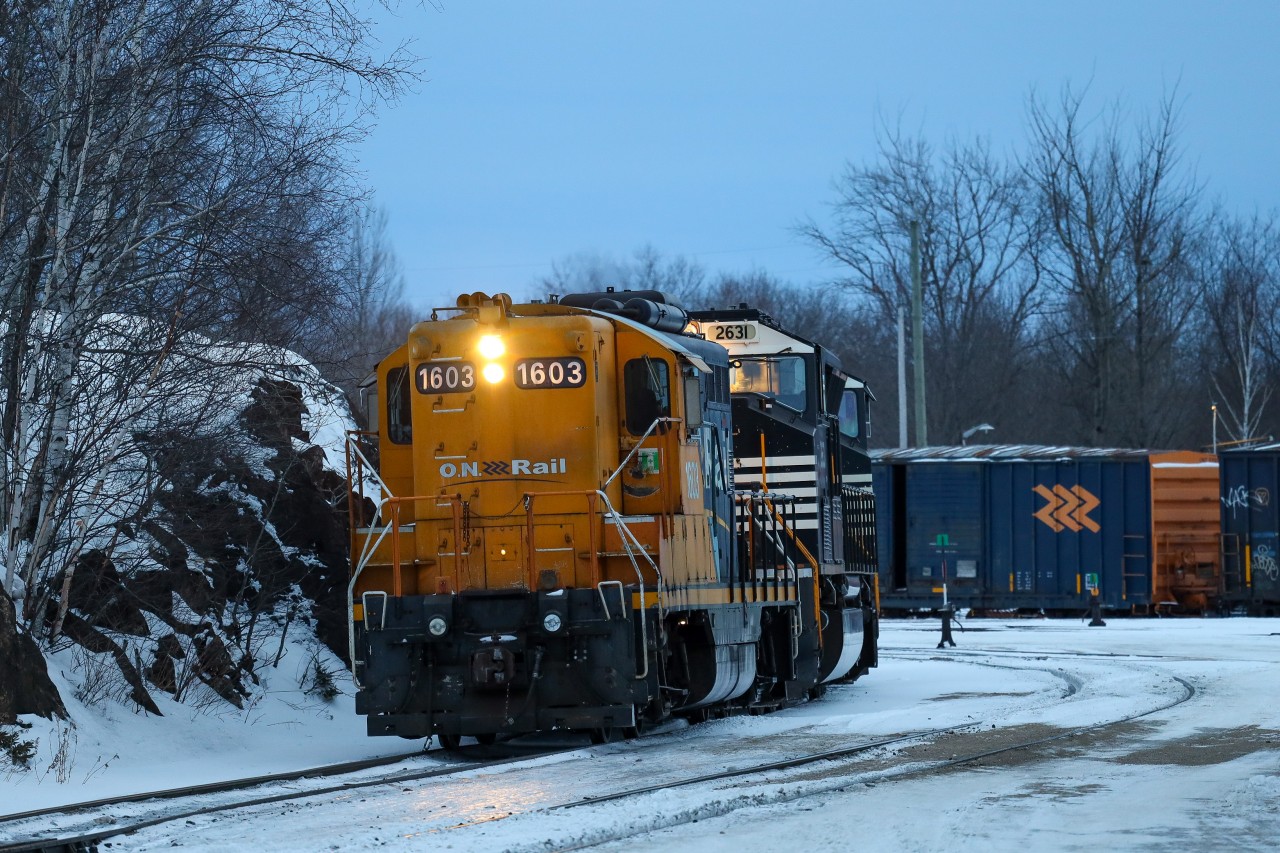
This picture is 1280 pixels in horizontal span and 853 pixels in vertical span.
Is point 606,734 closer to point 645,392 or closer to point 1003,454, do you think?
point 645,392

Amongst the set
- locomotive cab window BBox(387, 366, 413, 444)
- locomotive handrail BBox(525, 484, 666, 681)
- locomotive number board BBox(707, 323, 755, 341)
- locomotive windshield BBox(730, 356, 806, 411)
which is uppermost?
locomotive number board BBox(707, 323, 755, 341)

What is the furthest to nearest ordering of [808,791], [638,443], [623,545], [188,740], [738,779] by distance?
[188,740]
[638,443]
[623,545]
[738,779]
[808,791]

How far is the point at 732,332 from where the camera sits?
16484mm

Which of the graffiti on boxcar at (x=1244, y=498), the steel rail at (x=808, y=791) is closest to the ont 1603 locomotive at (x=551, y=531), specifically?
the steel rail at (x=808, y=791)

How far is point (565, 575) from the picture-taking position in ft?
39.1

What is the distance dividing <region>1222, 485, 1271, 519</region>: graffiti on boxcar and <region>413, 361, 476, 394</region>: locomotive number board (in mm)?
25115

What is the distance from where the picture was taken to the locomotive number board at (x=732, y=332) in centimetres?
1644

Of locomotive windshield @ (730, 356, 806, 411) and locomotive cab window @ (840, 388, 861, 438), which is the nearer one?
locomotive windshield @ (730, 356, 806, 411)

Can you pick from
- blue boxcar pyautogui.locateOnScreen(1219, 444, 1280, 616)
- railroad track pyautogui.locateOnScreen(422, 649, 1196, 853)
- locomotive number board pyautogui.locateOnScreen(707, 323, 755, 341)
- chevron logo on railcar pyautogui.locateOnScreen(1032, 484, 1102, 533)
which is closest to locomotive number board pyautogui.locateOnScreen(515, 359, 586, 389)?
railroad track pyautogui.locateOnScreen(422, 649, 1196, 853)

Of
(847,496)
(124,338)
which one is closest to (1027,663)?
(847,496)

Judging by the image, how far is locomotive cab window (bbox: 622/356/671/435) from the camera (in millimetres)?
12305

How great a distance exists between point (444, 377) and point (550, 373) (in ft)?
2.81

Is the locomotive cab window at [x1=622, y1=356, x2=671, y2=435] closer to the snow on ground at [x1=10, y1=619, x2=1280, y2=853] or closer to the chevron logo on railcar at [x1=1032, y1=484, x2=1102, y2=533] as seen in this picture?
the snow on ground at [x1=10, y1=619, x2=1280, y2=853]

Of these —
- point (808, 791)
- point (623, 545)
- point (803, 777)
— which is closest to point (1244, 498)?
point (623, 545)
